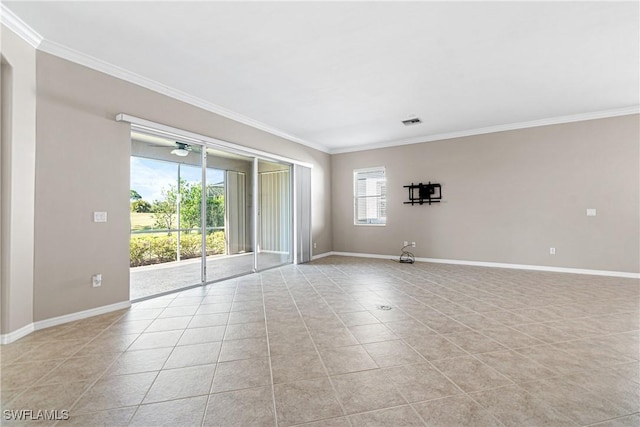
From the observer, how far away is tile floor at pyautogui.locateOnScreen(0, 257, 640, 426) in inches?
64.6

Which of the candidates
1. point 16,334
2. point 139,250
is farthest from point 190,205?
point 16,334

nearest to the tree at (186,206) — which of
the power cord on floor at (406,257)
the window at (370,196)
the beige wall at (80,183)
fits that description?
the beige wall at (80,183)

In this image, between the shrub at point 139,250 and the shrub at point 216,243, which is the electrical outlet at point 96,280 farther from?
the shrub at point 216,243

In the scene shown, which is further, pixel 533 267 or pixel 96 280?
pixel 533 267

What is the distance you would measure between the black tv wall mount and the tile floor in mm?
2995

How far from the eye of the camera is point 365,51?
308cm

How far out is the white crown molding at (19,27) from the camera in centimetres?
245

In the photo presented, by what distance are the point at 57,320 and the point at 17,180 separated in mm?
1421

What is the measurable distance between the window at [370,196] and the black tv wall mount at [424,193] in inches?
26.6

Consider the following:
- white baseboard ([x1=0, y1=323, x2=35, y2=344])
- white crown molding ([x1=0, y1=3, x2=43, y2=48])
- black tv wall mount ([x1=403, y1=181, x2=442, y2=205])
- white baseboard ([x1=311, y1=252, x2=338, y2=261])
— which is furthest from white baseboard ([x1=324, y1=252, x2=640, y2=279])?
white crown molding ([x1=0, y1=3, x2=43, y2=48])

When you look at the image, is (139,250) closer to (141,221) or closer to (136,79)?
(141,221)

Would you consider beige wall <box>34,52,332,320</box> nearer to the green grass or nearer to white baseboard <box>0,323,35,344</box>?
white baseboard <box>0,323,35,344</box>

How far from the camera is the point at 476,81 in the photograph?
3.82 metres

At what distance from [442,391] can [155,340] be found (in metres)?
2.38
